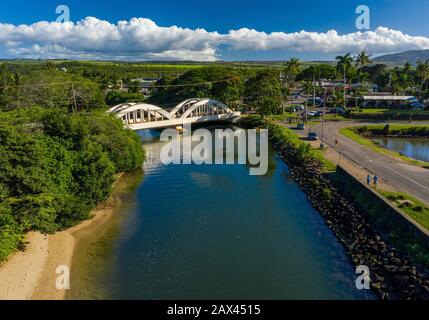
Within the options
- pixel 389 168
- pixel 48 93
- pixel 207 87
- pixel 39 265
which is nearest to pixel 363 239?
pixel 389 168

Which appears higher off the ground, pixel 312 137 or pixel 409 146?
pixel 312 137

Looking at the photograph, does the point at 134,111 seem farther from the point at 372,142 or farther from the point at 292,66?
the point at 292,66

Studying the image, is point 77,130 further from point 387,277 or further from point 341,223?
point 387,277

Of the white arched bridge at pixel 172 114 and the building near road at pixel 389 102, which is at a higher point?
the building near road at pixel 389 102

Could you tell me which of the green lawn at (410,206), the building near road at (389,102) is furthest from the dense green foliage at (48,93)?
the building near road at (389,102)

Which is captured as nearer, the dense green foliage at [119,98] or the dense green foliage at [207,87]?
the dense green foliage at [207,87]

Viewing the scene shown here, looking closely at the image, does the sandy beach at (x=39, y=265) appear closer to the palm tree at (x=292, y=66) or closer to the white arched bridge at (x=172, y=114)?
the white arched bridge at (x=172, y=114)

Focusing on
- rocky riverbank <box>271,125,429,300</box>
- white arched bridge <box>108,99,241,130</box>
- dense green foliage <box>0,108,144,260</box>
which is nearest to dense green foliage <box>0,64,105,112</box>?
white arched bridge <box>108,99,241,130</box>
